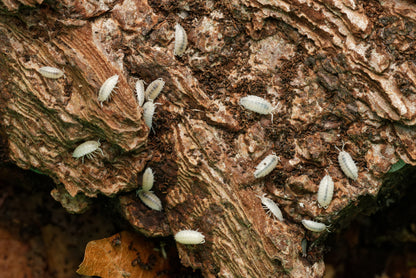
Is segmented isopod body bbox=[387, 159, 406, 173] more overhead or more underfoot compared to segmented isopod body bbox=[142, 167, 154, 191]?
more overhead

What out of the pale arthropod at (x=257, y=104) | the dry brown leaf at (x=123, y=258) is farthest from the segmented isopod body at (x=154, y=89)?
the dry brown leaf at (x=123, y=258)

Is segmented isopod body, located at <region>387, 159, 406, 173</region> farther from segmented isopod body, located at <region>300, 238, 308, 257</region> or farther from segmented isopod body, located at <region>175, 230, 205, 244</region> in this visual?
segmented isopod body, located at <region>175, 230, 205, 244</region>

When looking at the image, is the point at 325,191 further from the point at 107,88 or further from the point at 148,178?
the point at 107,88

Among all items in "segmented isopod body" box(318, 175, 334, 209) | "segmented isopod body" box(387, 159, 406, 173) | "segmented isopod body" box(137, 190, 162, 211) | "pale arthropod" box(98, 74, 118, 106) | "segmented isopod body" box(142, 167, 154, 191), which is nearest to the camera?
"pale arthropod" box(98, 74, 118, 106)

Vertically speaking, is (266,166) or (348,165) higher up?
(348,165)

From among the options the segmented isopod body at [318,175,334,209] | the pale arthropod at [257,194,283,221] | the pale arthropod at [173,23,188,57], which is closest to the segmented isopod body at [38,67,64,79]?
the pale arthropod at [173,23,188,57]

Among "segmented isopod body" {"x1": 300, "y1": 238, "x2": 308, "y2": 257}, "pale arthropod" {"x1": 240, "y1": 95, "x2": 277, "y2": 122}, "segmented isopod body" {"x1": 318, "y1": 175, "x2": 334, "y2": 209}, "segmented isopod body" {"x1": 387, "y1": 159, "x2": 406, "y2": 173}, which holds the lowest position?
"segmented isopod body" {"x1": 300, "y1": 238, "x2": 308, "y2": 257}

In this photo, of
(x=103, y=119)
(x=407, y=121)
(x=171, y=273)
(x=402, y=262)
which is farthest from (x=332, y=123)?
(x=402, y=262)

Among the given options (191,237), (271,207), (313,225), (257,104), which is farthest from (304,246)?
(257,104)

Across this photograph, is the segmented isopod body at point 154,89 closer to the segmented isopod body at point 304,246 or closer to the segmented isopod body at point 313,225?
the segmented isopod body at point 313,225
